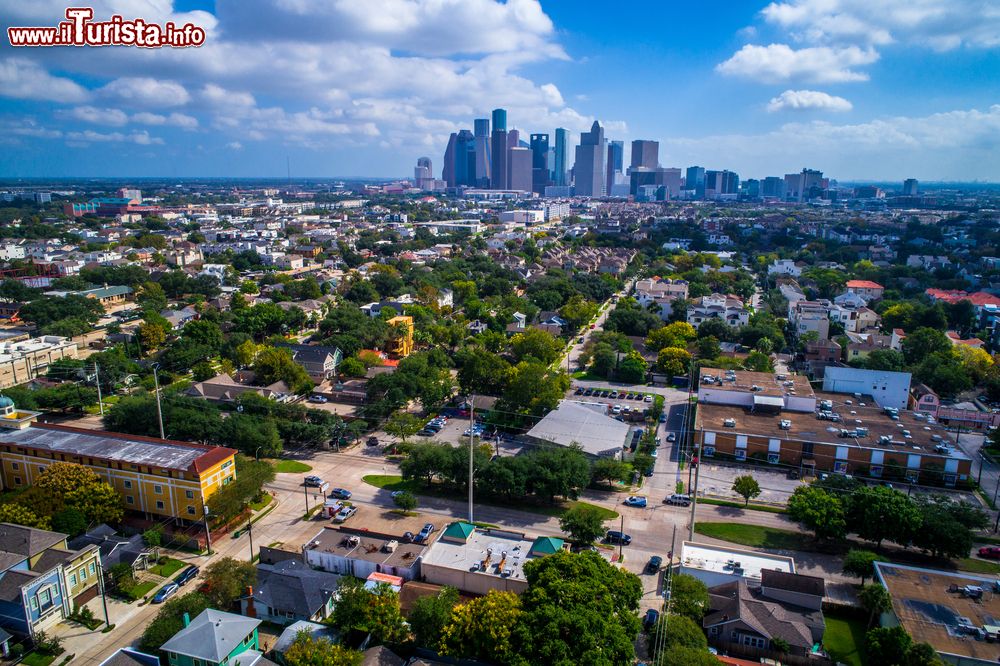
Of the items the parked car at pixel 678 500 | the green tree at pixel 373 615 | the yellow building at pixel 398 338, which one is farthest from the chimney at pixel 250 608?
the yellow building at pixel 398 338

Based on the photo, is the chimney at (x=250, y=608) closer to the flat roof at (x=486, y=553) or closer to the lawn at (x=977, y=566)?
the flat roof at (x=486, y=553)

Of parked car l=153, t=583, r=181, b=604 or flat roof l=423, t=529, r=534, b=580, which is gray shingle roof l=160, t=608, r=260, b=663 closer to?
parked car l=153, t=583, r=181, b=604

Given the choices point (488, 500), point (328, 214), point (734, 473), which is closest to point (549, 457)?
point (488, 500)

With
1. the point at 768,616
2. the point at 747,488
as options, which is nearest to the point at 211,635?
the point at 768,616

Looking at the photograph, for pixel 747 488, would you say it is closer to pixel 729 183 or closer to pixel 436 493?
pixel 436 493

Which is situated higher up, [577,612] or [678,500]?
[577,612]

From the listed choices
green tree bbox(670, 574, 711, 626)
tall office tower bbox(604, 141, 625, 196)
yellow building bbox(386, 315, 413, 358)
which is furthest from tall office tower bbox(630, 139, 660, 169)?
green tree bbox(670, 574, 711, 626)
